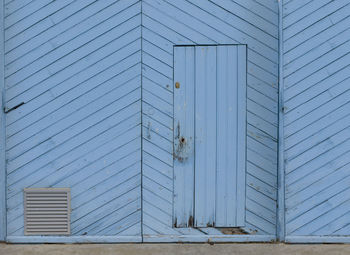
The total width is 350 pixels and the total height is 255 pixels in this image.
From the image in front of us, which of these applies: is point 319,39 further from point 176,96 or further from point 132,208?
point 132,208

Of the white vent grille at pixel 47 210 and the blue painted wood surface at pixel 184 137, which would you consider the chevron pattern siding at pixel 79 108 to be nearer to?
the white vent grille at pixel 47 210

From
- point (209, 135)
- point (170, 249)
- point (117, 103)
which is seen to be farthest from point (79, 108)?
point (170, 249)

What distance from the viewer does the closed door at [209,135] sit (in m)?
3.88

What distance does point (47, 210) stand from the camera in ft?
12.8

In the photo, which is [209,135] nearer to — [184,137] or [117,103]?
[184,137]

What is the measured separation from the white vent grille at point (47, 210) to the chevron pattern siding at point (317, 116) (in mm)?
2373

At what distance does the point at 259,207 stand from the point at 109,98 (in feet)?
6.51

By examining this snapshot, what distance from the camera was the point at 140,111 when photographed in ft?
12.8

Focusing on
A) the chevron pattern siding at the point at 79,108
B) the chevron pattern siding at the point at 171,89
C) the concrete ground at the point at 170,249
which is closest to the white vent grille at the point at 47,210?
the chevron pattern siding at the point at 79,108

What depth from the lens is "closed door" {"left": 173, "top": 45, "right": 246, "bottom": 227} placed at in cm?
388

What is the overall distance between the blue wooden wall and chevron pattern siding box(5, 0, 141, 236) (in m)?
0.01

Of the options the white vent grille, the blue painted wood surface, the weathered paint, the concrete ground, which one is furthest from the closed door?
the weathered paint

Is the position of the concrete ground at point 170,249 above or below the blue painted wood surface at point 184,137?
below

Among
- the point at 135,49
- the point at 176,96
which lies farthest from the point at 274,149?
the point at 135,49
